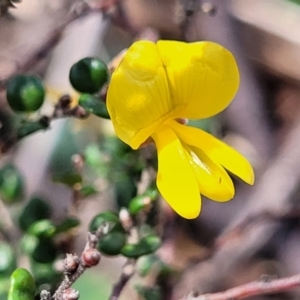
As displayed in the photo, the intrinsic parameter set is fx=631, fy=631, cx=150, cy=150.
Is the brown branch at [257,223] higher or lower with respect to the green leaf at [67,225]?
lower

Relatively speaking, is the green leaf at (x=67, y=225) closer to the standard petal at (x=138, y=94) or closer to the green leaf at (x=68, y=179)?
the green leaf at (x=68, y=179)

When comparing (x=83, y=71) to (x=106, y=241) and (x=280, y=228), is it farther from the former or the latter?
(x=280, y=228)

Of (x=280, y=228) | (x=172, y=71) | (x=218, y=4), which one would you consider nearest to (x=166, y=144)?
(x=172, y=71)

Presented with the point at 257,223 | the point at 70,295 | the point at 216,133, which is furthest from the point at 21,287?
the point at 257,223

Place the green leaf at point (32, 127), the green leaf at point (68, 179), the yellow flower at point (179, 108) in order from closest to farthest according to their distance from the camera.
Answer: the yellow flower at point (179, 108) < the green leaf at point (32, 127) < the green leaf at point (68, 179)

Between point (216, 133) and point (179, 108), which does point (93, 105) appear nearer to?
point (179, 108)

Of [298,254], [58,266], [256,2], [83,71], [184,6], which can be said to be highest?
[83,71]

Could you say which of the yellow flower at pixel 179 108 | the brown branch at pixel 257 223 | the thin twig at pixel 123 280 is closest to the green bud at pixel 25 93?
the yellow flower at pixel 179 108
